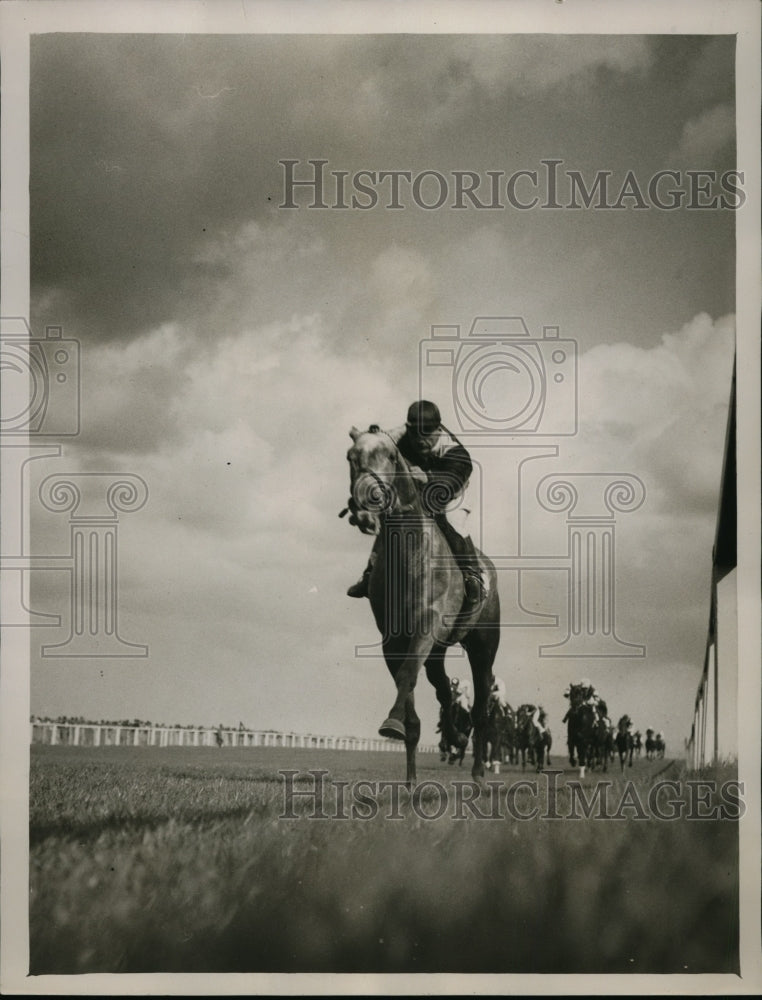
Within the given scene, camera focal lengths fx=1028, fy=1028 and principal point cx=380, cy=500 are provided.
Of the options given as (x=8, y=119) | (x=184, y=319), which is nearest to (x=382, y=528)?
(x=184, y=319)

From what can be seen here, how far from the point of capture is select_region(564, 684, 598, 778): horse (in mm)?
4406

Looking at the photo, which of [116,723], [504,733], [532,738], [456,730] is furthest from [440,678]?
[116,723]

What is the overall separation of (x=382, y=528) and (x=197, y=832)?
5.02ft

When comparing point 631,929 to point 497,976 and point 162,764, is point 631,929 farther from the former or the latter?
point 162,764

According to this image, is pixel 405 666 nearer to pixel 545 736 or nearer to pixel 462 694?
pixel 462 694

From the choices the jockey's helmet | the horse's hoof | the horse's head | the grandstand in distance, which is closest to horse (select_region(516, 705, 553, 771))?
the grandstand in distance

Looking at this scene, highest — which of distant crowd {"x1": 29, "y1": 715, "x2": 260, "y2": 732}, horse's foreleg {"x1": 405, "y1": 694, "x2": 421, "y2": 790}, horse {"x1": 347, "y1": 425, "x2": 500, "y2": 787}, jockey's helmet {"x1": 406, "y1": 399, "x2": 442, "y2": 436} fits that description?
jockey's helmet {"x1": 406, "y1": 399, "x2": 442, "y2": 436}

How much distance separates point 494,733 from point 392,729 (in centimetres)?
44

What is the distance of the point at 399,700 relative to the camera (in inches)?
175

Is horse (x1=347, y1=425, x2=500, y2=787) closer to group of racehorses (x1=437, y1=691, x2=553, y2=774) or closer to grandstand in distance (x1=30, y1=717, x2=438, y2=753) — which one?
group of racehorses (x1=437, y1=691, x2=553, y2=774)

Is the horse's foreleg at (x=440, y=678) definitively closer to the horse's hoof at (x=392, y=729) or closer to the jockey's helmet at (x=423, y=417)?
the horse's hoof at (x=392, y=729)

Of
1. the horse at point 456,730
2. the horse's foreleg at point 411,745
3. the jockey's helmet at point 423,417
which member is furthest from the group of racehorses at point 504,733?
the jockey's helmet at point 423,417

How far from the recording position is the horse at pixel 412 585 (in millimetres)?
4457

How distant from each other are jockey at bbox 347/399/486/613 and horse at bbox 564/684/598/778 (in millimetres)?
641
